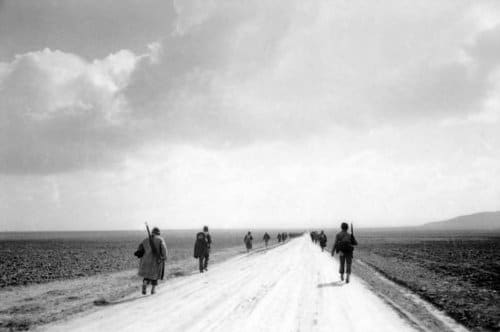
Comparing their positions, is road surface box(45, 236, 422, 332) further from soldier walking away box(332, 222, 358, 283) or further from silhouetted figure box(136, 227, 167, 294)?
soldier walking away box(332, 222, 358, 283)

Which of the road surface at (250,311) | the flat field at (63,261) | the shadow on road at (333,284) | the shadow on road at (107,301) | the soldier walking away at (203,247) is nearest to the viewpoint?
the road surface at (250,311)

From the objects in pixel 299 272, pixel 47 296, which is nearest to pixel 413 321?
pixel 299 272

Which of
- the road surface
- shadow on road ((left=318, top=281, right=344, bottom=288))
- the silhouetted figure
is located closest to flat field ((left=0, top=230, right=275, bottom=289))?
the silhouetted figure

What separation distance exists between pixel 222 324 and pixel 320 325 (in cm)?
179

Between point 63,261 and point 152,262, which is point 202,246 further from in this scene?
point 63,261

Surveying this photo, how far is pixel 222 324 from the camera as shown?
6.69 m

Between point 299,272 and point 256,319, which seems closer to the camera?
point 256,319

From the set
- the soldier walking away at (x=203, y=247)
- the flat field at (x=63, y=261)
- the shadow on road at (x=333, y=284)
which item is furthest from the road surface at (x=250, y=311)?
the flat field at (x=63, y=261)

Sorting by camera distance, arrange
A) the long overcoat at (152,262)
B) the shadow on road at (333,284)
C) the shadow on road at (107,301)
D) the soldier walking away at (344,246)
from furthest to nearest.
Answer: the soldier walking away at (344,246)
the shadow on road at (333,284)
the long overcoat at (152,262)
the shadow on road at (107,301)

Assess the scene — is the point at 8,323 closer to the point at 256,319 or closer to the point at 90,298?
the point at 90,298

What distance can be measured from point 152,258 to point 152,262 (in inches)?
4.4

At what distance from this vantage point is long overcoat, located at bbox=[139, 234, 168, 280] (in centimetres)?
1046

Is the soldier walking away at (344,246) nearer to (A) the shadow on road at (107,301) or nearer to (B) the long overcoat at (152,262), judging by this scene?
(B) the long overcoat at (152,262)

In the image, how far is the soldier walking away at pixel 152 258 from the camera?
34.3 feet
